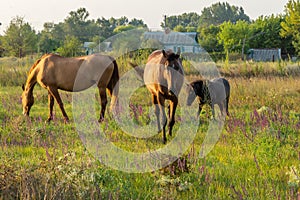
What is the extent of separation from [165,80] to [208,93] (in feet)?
6.39

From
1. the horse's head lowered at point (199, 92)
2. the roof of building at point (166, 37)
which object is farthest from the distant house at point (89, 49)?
the horse's head lowered at point (199, 92)

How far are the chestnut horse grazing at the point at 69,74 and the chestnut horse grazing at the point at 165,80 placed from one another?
1.33 meters

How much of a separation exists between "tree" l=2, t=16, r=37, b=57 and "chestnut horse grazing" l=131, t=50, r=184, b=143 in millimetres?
30289

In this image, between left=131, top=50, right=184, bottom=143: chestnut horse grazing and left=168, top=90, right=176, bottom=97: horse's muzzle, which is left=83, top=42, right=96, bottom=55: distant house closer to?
left=131, top=50, right=184, bottom=143: chestnut horse grazing

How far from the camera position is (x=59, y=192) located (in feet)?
12.9

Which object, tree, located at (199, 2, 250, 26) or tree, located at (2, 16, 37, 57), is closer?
tree, located at (2, 16, 37, 57)

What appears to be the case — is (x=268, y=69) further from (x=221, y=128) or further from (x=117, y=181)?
(x=117, y=181)

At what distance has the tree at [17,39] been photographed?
36250 mm


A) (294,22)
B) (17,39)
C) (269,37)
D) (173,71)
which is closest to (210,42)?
(269,37)

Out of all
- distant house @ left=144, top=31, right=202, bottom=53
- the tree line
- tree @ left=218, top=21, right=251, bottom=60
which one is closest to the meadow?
distant house @ left=144, top=31, right=202, bottom=53

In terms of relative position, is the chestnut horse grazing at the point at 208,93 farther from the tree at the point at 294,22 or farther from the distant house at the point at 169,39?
the tree at the point at 294,22

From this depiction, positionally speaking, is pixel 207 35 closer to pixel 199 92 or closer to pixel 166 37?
pixel 166 37

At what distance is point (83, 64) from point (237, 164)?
17.7 ft

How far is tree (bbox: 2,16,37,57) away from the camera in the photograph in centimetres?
3625
